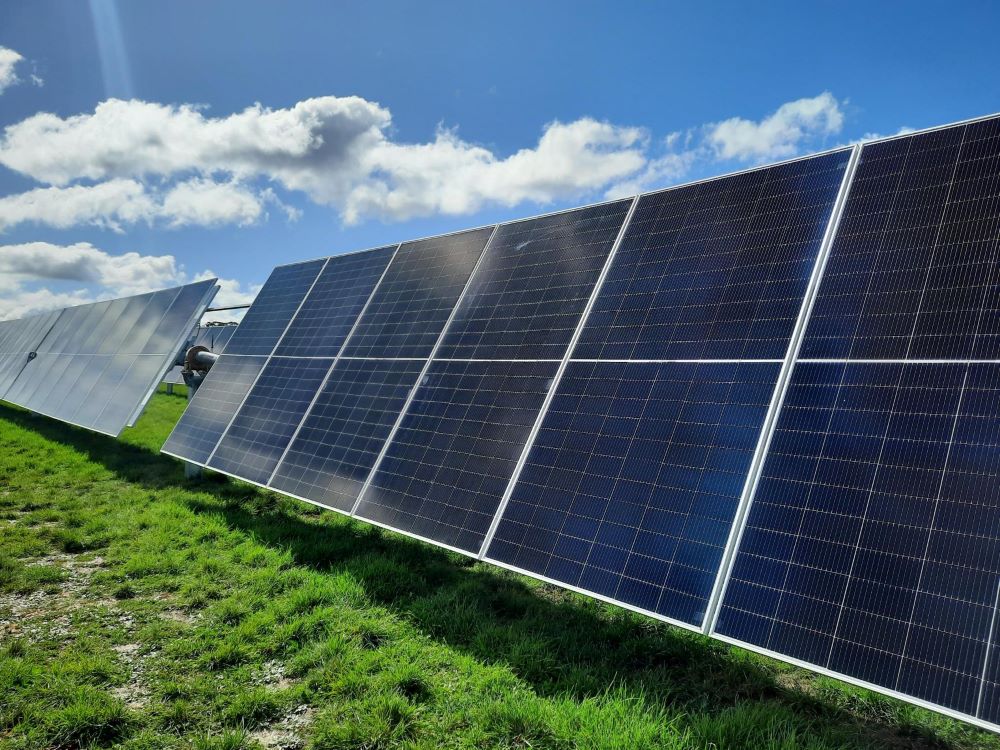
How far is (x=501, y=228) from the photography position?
10.1 m

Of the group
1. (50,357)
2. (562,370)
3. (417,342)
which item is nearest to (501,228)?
(417,342)

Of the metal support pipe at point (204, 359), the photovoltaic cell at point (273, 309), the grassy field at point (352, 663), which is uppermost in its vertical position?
the photovoltaic cell at point (273, 309)

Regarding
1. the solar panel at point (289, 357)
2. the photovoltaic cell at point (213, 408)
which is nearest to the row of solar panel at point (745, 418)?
the solar panel at point (289, 357)

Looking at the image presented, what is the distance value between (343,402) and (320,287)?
445 cm

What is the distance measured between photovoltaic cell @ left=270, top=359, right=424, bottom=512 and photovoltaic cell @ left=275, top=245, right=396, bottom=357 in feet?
4.29

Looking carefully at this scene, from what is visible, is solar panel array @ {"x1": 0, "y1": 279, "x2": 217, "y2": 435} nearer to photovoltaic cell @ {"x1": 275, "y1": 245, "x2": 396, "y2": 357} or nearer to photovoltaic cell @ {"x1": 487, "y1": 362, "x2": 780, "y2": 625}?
photovoltaic cell @ {"x1": 275, "y1": 245, "x2": 396, "y2": 357}

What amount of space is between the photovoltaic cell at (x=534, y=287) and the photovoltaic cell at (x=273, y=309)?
5.64 m

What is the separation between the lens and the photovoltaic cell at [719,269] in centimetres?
620

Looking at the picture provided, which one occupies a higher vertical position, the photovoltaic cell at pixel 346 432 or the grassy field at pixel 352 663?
the photovoltaic cell at pixel 346 432

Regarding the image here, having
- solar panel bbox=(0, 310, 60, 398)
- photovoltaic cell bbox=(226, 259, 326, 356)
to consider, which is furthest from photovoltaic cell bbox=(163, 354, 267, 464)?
solar panel bbox=(0, 310, 60, 398)

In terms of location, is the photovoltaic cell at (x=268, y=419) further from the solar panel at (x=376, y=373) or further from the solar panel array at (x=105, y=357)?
the solar panel array at (x=105, y=357)

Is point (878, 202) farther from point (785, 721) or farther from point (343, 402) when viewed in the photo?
point (343, 402)

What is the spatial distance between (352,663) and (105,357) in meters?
17.3

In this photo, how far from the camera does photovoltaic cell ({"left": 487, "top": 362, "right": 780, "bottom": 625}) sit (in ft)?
17.4
